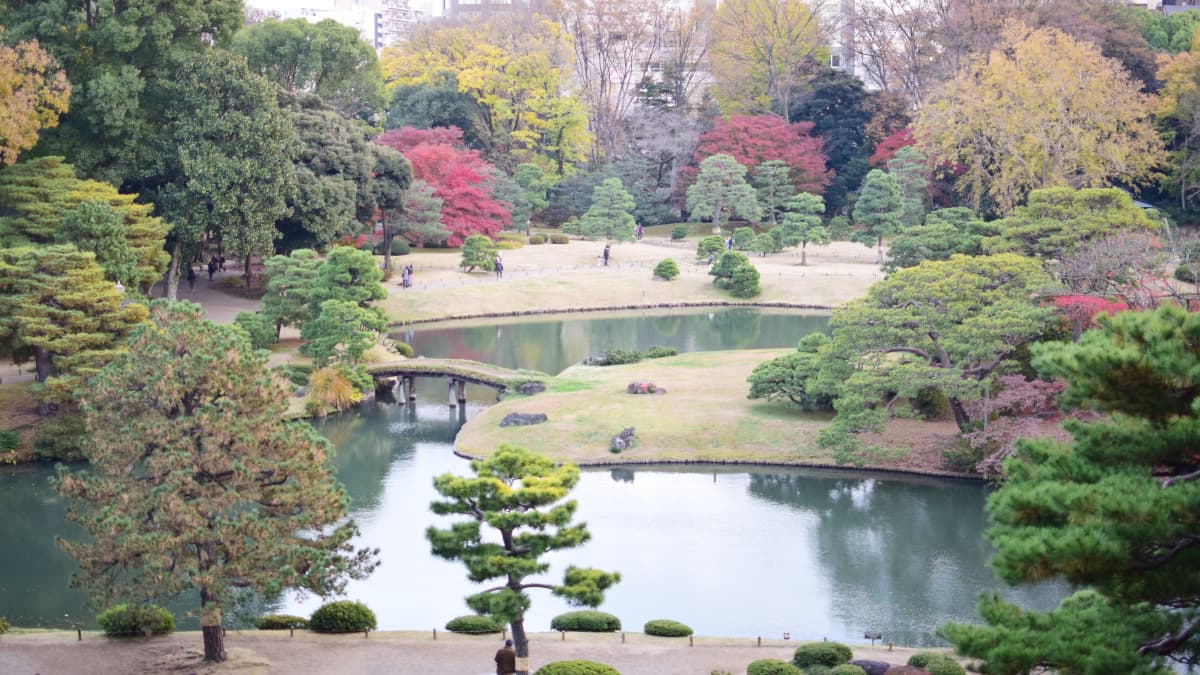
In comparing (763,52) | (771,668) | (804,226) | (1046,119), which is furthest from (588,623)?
Answer: (763,52)

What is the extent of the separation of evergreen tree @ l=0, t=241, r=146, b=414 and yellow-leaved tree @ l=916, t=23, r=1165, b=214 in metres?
34.0

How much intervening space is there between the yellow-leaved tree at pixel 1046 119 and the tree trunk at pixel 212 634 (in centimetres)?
3987

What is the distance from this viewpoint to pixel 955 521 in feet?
100

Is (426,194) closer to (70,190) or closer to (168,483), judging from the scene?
(70,190)

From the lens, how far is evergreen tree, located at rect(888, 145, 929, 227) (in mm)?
66250

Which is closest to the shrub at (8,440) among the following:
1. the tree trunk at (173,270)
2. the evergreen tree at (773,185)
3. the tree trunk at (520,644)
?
the tree trunk at (173,270)

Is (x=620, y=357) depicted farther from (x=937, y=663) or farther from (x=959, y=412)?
(x=937, y=663)

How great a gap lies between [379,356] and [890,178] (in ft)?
100

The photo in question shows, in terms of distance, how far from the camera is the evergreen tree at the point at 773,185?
7150cm

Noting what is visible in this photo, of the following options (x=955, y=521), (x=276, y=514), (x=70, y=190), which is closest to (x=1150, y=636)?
(x=276, y=514)

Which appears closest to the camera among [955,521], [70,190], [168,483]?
[168,483]

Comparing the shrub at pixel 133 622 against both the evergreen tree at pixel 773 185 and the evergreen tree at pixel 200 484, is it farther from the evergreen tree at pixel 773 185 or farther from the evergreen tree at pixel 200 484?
the evergreen tree at pixel 773 185

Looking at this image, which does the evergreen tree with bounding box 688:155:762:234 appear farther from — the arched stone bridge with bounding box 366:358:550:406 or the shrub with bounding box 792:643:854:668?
the shrub with bounding box 792:643:854:668

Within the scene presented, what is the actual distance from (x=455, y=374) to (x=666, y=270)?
2173 cm
